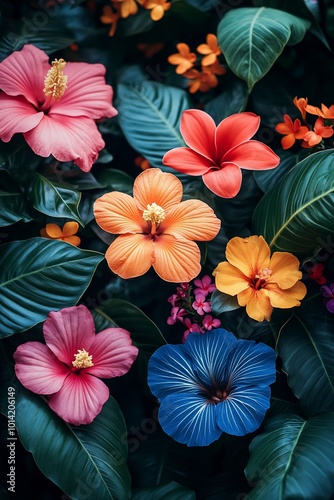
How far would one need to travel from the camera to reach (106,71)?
3.91 ft

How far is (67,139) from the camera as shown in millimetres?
967

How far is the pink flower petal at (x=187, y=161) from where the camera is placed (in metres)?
0.96

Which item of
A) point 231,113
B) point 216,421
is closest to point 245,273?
point 216,421

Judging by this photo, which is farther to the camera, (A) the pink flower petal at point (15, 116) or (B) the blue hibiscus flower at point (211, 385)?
(A) the pink flower petal at point (15, 116)

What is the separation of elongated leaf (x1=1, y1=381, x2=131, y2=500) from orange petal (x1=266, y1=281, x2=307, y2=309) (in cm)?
31

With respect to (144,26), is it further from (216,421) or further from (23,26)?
(216,421)

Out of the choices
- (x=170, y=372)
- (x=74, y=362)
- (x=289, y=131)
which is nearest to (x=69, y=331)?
(x=74, y=362)

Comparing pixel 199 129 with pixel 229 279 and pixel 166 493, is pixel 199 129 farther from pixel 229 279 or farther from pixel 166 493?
pixel 166 493

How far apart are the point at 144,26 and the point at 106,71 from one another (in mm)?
112

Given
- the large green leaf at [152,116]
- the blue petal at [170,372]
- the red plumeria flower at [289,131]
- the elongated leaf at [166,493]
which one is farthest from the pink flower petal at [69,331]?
the red plumeria flower at [289,131]

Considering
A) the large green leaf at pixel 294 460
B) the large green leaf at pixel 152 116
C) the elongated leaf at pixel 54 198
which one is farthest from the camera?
the large green leaf at pixel 152 116

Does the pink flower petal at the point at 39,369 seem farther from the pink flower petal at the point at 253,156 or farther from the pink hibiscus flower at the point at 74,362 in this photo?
the pink flower petal at the point at 253,156

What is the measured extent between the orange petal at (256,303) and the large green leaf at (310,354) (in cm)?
8

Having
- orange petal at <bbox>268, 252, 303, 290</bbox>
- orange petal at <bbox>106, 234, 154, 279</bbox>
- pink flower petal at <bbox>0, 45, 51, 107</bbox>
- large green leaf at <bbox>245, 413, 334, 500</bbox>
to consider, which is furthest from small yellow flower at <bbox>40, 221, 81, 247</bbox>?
large green leaf at <bbox>245, 413, 334, 500</bbox>
